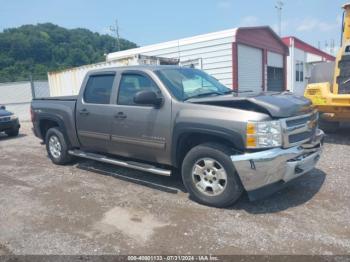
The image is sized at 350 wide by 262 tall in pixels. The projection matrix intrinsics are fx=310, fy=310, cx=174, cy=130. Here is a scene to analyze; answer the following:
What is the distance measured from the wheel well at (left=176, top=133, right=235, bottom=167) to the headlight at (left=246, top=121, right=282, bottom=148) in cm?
37

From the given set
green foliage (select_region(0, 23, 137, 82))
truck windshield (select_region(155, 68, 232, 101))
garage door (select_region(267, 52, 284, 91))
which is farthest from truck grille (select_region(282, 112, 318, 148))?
green foliage (select_region(0, 23, 137, 82))

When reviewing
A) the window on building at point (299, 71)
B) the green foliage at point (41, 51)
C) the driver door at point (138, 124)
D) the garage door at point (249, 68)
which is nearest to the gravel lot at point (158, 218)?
the driver door at point (138, 124)

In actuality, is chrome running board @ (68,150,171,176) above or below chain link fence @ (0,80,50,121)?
below

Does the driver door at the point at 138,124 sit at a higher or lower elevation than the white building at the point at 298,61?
lower

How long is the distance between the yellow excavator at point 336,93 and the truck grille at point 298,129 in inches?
111

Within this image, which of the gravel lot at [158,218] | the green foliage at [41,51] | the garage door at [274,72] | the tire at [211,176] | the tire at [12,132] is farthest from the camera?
the green foliage at [41,51]

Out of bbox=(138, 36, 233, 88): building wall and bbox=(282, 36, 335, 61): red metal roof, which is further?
bbox=(282, 36, 335, 61): red metal roof

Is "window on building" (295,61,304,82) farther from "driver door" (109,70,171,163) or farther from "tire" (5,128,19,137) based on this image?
"driver door" (109,70,171,163)

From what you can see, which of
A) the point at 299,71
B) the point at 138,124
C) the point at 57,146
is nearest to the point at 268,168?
the point at 138,124

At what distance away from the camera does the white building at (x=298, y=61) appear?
2394cm

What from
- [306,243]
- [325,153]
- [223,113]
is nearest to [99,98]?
[223,113]

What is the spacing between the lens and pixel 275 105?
3.71 meters

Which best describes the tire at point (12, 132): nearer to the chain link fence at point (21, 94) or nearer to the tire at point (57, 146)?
the chain link fence at point (21, 94)

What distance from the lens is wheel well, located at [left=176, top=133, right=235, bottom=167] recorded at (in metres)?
4.01
